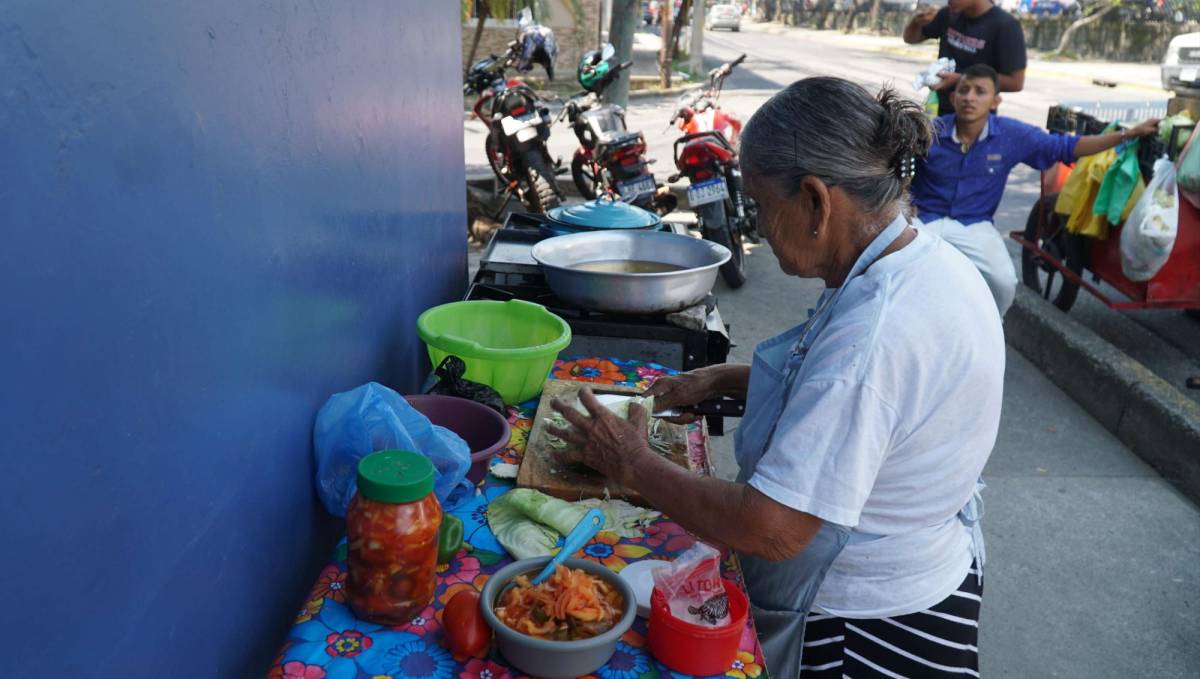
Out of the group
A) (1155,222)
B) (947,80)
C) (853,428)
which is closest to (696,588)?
(853,428)

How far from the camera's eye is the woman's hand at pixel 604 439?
1771 mm

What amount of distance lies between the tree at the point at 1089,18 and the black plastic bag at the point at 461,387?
31.2m

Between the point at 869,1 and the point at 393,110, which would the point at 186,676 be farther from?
the point at 869,1

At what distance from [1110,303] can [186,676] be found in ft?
16.6

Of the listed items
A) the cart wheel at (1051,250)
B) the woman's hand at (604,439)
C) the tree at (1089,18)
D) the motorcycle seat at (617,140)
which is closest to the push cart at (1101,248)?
the cart wheel at (1051,250)

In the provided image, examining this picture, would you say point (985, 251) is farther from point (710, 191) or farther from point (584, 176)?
point (584, 176)

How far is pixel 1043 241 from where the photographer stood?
5.92m

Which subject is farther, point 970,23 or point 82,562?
point 970,23

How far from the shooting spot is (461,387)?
84.4 inches

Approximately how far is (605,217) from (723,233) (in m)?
3.15

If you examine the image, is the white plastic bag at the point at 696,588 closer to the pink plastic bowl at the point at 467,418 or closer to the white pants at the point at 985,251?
the pink plastic bowl at the point at 467,418

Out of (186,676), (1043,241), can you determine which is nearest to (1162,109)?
(1043,241)

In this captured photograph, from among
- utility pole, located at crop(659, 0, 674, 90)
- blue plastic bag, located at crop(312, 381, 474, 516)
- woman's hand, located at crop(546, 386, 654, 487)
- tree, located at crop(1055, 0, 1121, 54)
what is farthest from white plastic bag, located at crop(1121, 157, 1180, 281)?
tree, located at crop(1055, 0, 1121, 54)

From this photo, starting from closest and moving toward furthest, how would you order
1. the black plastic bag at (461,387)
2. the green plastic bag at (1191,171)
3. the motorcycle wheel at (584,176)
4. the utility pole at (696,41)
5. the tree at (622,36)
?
the black plastic bag at (461,387) < the green plastic bag at (1191,171) < the motorcycle wheel at (584,176) < the tree at (622,36) < the utility pole at (696,41)
